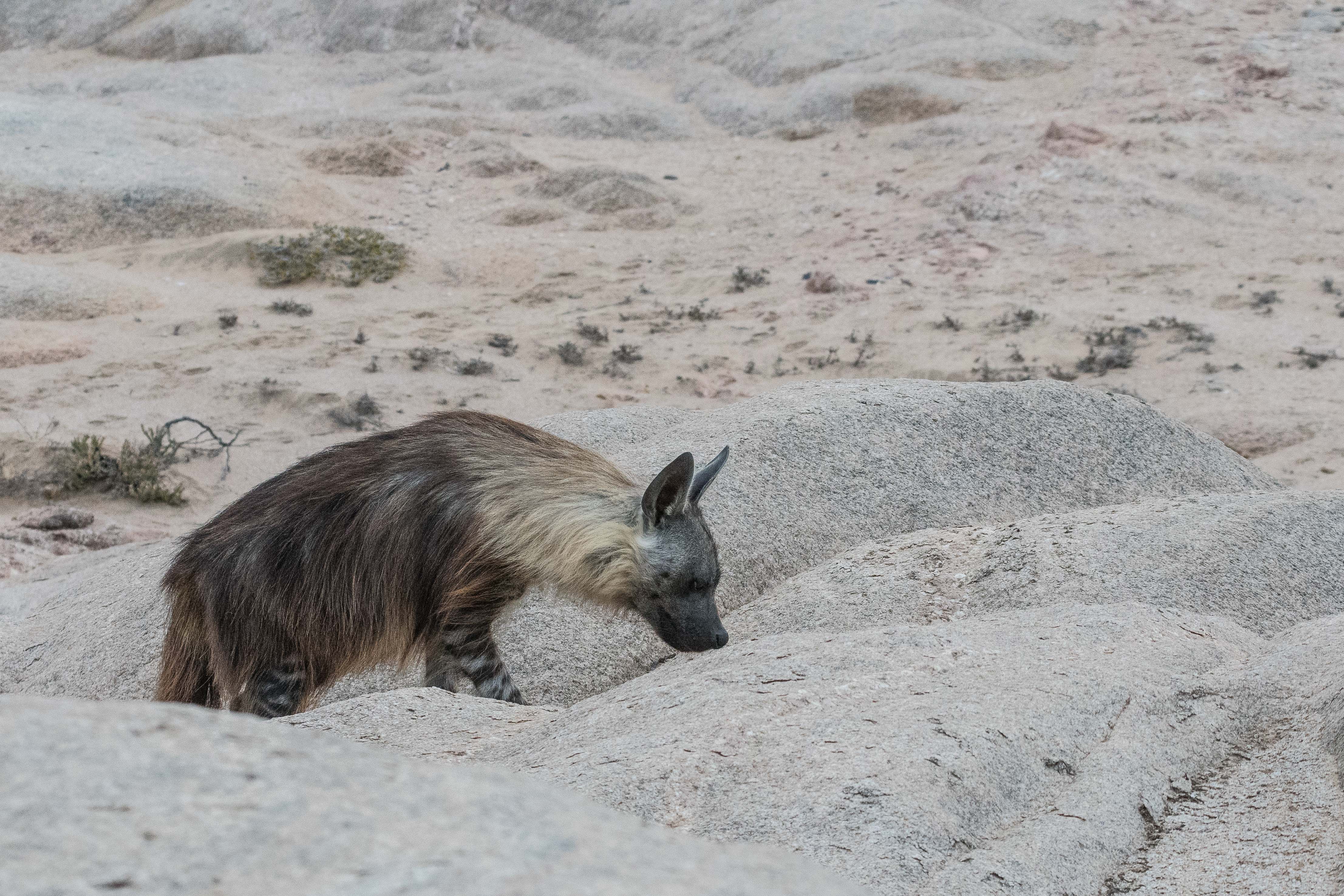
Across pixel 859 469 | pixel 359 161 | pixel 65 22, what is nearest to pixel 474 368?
pixel 859 469

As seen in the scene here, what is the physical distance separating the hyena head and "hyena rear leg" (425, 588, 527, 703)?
18.9 inches

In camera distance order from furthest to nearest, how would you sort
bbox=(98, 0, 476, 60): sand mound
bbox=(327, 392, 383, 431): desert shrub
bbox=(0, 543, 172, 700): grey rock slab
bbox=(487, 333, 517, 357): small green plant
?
bbox=(98, 0, 476, 60): sand mound → bbox=(487, 333, 517, 357): small green plant → bbox=(327, 392, 383, 431): desert shrub → bbox=(0, 543, 172, 700): grey rock slab

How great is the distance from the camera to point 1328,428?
25.8 ft

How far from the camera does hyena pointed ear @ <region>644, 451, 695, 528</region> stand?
13.9 feet

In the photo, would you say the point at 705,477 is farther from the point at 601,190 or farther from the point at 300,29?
the point at 300,29

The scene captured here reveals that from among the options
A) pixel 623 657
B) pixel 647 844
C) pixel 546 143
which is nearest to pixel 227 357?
pixel 623 657

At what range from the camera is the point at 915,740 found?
2.72 m

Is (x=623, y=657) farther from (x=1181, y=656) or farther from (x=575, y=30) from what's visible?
(x=575, y=30)

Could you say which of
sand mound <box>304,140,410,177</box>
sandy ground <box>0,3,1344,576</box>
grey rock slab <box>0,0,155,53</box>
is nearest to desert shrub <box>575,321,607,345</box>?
sandy ground <box>0,3,1344,576</box>

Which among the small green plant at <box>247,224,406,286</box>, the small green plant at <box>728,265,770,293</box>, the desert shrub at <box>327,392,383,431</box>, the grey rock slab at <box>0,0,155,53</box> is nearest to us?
the desert shrub at <box>327,392,383,431</box>

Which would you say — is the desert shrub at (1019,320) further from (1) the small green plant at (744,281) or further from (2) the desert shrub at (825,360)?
(1) the small green plant at (744,281)

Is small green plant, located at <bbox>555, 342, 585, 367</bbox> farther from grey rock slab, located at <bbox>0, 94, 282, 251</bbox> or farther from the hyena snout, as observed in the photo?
the hyena snout

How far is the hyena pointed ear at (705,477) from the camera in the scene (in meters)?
4.42

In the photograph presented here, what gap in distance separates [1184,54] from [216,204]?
1135 cm
